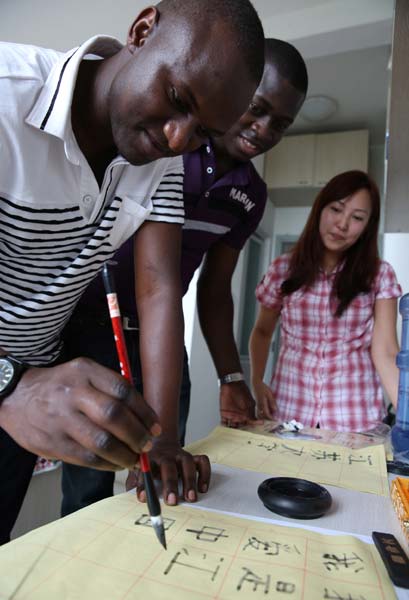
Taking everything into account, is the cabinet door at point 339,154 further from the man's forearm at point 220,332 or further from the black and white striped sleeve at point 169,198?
the black and white striped sleeve at point 169,198

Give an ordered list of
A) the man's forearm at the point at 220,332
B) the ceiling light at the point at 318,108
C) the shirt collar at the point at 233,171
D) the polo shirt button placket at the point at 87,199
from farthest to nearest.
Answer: the ceiling light at the point at 318,108 → the man's forearm at the point at 220,332 → the shirt collar at the point at 233,171 → the polo shirt button placket at the point at 87,199

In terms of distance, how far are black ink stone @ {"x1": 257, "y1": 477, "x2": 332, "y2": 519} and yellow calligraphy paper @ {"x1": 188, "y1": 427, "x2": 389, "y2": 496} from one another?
9 centimetres

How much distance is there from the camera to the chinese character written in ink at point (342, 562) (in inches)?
16.2

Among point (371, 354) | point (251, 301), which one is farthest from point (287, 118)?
point (251, 301)

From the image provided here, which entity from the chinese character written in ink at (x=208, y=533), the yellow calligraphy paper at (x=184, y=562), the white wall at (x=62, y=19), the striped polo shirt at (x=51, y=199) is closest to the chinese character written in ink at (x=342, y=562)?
the yellow calligraphy paper at (x=184, y=562)

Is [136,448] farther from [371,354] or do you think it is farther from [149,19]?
[371,354]

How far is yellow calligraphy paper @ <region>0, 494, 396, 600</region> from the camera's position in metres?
0.35

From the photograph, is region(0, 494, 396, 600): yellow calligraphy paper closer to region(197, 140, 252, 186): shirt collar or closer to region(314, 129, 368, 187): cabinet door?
region(197, 140, 252, 186): shirt collar

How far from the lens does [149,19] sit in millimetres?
626

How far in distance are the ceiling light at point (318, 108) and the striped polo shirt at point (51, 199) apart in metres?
2.63

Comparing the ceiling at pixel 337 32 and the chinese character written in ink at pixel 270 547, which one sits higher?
the ceiling at pixel 337 32

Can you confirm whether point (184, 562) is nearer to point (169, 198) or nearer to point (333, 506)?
point (333, 506)

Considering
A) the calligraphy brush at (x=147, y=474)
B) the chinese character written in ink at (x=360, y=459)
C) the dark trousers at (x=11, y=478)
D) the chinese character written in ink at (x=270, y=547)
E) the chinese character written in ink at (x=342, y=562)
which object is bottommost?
the dark trousers at (x=11, y=478)

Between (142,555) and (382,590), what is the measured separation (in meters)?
0.21
